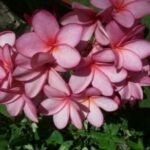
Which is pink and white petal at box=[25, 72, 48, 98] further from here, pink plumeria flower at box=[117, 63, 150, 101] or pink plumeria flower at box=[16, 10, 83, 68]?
pink plumeria flower at box=[117, 63, 150, 101]

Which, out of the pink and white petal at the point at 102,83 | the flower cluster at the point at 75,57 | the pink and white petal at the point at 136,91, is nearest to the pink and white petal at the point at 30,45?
the flower cluster at the point at 75,57

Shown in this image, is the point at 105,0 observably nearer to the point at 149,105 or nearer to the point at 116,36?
the point at 116,36

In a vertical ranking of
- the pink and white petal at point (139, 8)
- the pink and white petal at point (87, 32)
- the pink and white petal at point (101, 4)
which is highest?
→ the pink and white petal at point (101, 4)

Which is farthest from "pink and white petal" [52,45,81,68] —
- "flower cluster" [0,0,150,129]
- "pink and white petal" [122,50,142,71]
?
"pink and white petal" [122,50,142,71]

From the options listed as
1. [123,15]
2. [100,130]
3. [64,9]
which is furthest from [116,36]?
[100,130]

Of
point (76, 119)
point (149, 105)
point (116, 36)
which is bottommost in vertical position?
point (149, 105)

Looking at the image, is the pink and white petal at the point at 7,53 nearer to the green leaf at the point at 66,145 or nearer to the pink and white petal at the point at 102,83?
the pink and white petal at the point at 102,83

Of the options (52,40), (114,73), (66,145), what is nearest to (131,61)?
(114,73)
